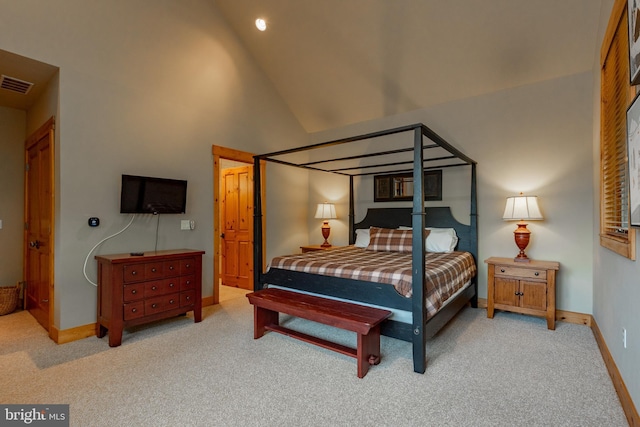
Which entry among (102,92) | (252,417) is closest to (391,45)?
(102,92)

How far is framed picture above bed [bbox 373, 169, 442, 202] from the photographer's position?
14.5 ft

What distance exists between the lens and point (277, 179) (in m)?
5.19

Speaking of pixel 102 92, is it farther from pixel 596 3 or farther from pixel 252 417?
pixel 596 3

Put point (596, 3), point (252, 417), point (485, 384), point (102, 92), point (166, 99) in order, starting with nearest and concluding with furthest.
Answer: point (252, 417)
point (485, 384)
point (596, 3)
point (102, 92)
point (166, 99)

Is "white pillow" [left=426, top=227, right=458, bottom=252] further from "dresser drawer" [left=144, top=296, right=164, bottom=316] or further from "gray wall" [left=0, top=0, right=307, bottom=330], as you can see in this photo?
"dresser drawer" [left=144, top=296, right=164, bottom=316]

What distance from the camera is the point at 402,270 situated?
2631 mm

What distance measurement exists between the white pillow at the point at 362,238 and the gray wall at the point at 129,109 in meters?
2.08

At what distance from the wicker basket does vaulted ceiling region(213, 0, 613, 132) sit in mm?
4436

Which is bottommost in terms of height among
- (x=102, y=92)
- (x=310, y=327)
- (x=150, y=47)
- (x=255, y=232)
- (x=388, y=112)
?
(x=310, y=327)

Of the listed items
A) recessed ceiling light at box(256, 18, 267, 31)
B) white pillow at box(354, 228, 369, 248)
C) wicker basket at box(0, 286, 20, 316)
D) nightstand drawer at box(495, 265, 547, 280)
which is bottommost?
wicker basket at box(0, 286, 20, 316)

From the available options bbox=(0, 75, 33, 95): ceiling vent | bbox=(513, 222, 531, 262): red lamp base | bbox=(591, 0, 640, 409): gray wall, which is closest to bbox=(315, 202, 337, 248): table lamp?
bbox=(513, 222, 531, 262): red lamp base

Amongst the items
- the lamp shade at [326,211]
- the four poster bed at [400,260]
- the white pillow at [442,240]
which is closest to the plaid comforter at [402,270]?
the four poster bed at [400,260]

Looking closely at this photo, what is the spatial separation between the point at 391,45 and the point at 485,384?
3629mm

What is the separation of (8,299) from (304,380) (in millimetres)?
3951
